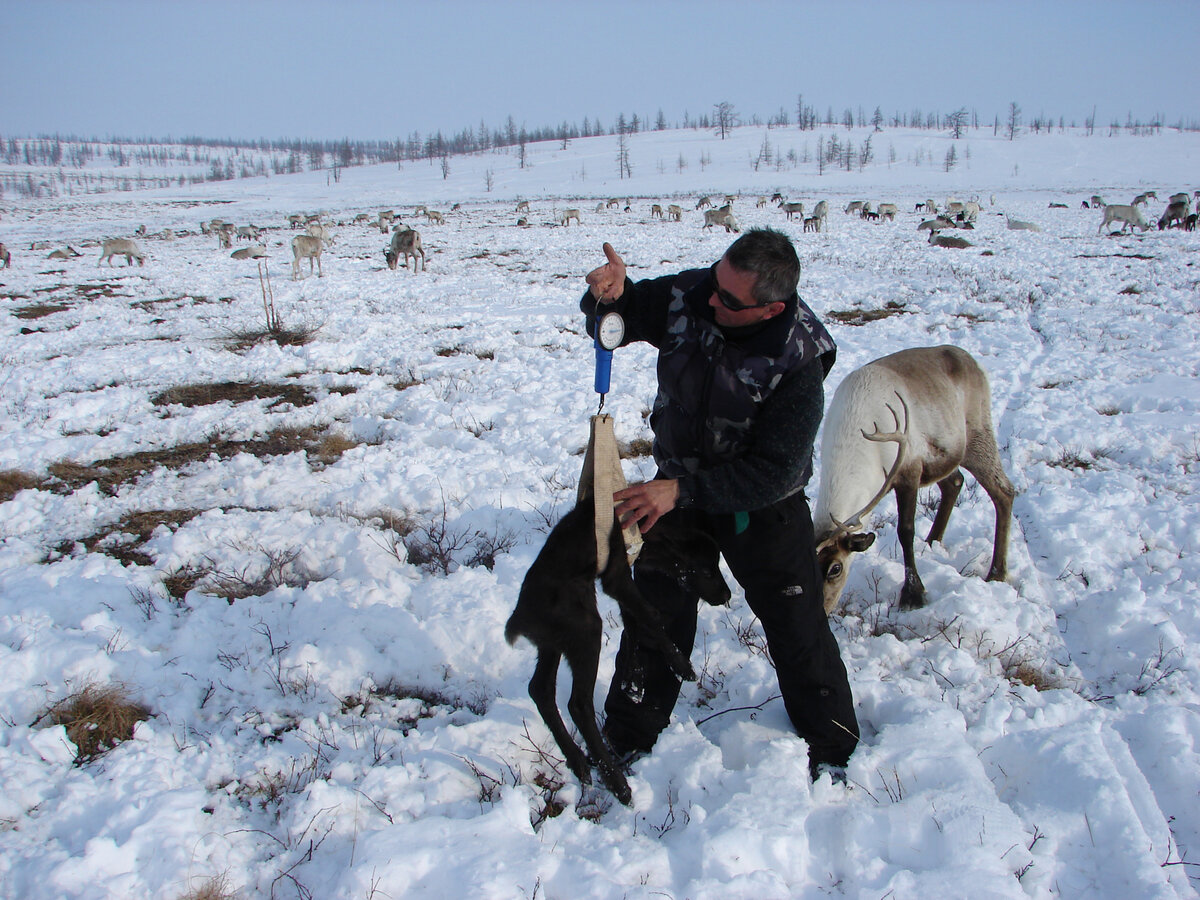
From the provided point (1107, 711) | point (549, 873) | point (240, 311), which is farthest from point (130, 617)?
point (240, 311)

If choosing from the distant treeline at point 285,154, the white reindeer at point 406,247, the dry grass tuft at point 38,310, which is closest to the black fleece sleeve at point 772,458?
the dry grass tuft at point 38,310

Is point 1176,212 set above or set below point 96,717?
above

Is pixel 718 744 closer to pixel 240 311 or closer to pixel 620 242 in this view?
pixel 240 311

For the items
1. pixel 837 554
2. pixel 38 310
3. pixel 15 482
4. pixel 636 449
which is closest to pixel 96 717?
pixel 837 554

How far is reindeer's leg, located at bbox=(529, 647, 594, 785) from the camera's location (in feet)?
7.96

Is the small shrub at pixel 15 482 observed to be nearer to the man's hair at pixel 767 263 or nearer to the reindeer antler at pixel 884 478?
the man's hair at pixel 767 263

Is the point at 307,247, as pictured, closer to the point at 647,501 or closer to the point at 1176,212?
the point at 647,501

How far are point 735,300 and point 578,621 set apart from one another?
1.22 meters

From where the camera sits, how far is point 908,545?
3.68m

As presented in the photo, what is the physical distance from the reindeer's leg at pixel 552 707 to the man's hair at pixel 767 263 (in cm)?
148

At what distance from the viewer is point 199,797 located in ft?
7.54

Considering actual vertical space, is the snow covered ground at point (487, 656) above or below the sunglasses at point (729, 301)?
below

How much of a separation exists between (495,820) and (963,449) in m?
3.39

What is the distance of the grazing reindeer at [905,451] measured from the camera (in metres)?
3.20
